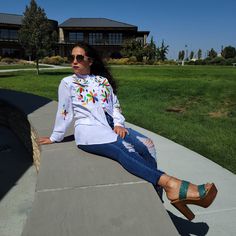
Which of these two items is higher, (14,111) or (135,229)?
(135,229)

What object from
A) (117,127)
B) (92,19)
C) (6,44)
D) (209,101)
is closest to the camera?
(117,127)

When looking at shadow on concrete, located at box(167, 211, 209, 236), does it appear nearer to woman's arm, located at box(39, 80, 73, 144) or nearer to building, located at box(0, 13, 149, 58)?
woman's arm, located at box(39, 80, 73, 144)

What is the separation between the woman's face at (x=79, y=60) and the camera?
394 cm

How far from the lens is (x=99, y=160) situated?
3.32m

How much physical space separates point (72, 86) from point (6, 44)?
193ft

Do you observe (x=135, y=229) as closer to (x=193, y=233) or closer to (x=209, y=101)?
(x=193, y=233)

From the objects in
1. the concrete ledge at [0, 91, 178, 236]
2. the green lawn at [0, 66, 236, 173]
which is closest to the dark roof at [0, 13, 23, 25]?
the green lawn at [0, 66, 236, 173]

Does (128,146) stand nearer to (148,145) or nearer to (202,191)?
(148,145)

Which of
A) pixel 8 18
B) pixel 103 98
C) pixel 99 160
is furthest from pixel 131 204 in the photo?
pixel 8 18

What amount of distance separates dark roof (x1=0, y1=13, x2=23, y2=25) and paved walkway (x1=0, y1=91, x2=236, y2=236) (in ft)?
200

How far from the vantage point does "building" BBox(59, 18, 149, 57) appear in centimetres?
6406

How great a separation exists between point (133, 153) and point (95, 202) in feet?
2.52

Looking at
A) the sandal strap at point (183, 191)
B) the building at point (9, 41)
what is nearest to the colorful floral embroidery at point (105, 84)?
the sandal strap at point (183, 191)

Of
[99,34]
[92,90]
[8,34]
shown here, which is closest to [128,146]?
[92,90]
